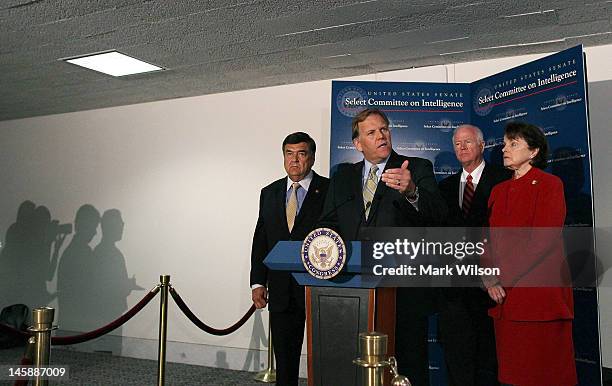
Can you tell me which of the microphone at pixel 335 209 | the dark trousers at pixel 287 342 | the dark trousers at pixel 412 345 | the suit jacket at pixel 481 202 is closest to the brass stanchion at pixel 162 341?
the dark trousers at pixel 287 342

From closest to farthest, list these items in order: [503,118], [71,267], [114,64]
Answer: [503,118]
[114,64]
[71,267]

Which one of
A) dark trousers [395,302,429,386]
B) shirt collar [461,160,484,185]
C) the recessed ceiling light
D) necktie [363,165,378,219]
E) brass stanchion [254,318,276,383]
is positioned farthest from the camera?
brass stanchion [254,318,276,383]

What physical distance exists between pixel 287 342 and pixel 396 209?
1.30m

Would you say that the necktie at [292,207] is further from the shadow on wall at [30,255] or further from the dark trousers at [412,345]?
the shadow on wall at [30,255]

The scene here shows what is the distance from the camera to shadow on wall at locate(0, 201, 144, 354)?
6531mm

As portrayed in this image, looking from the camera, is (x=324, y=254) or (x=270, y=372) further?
(x=270, y=372)

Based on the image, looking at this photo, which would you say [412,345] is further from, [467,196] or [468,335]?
[467,196]

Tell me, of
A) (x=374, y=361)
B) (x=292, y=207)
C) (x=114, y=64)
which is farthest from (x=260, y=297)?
(x=114, y=64)

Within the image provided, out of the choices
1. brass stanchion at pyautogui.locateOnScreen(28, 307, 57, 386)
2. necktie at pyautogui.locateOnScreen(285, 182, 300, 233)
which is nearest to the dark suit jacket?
necktie at pyautogui.locateOnScreen(285, 182, 300, 233)

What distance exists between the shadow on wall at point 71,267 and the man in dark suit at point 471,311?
381 centimetres

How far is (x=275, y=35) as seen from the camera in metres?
4.27

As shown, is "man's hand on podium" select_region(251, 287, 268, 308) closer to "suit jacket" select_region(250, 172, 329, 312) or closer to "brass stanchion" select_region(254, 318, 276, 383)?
"suit jacket" select_region(250, 172, 329, 312)

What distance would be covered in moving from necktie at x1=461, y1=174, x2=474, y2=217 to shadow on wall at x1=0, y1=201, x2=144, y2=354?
12.9ft

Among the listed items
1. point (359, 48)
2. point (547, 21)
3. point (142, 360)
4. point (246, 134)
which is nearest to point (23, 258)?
point (142, 360)
